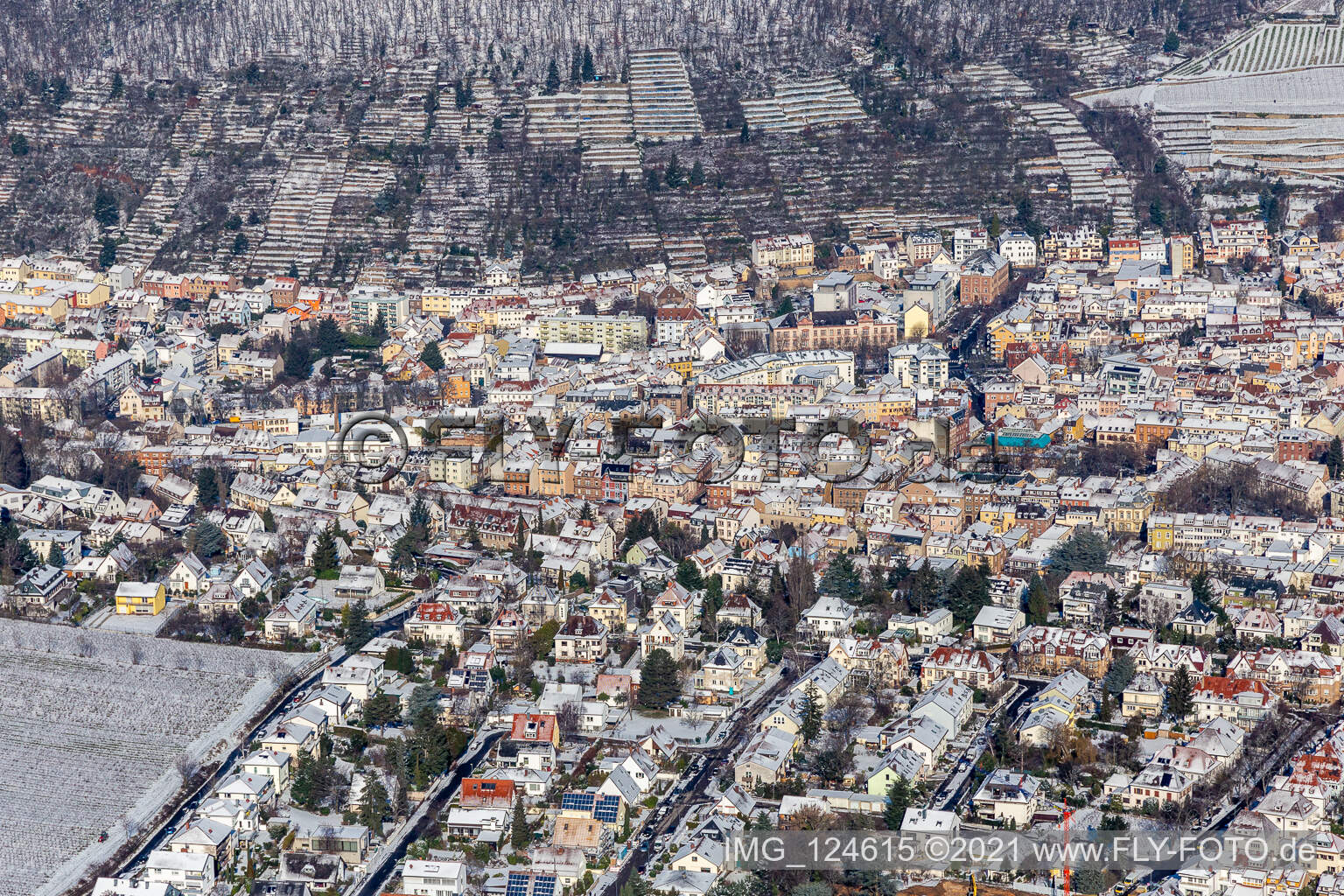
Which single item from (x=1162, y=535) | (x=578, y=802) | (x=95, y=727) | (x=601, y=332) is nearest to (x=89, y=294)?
(x=601, y=332)

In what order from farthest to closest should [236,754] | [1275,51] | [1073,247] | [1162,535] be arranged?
[1275,51], [1073,247], [1162,535], [236,754]

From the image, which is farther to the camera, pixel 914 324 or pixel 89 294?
pixel 89 294

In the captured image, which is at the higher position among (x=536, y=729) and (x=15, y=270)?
(x=536, y=729)

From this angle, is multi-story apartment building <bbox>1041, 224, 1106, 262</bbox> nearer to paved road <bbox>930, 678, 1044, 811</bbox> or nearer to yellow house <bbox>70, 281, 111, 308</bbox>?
yellow house <bbox>70, 281, 111, 308</bbox>

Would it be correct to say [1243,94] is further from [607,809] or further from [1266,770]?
[607,809]

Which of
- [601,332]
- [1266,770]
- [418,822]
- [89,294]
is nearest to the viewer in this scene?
[418,822]

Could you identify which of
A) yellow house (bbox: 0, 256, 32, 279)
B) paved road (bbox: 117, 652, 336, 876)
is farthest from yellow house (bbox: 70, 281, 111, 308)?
paved road (bbox: 117, 652, 336, 876)

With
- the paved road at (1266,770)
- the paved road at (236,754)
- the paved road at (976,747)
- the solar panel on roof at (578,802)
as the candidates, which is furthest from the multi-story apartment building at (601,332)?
the solar panel on roof at (578,802)

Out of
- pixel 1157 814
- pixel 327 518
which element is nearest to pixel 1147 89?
pixel 327 518

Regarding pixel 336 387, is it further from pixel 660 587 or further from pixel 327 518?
pixel 660 587
